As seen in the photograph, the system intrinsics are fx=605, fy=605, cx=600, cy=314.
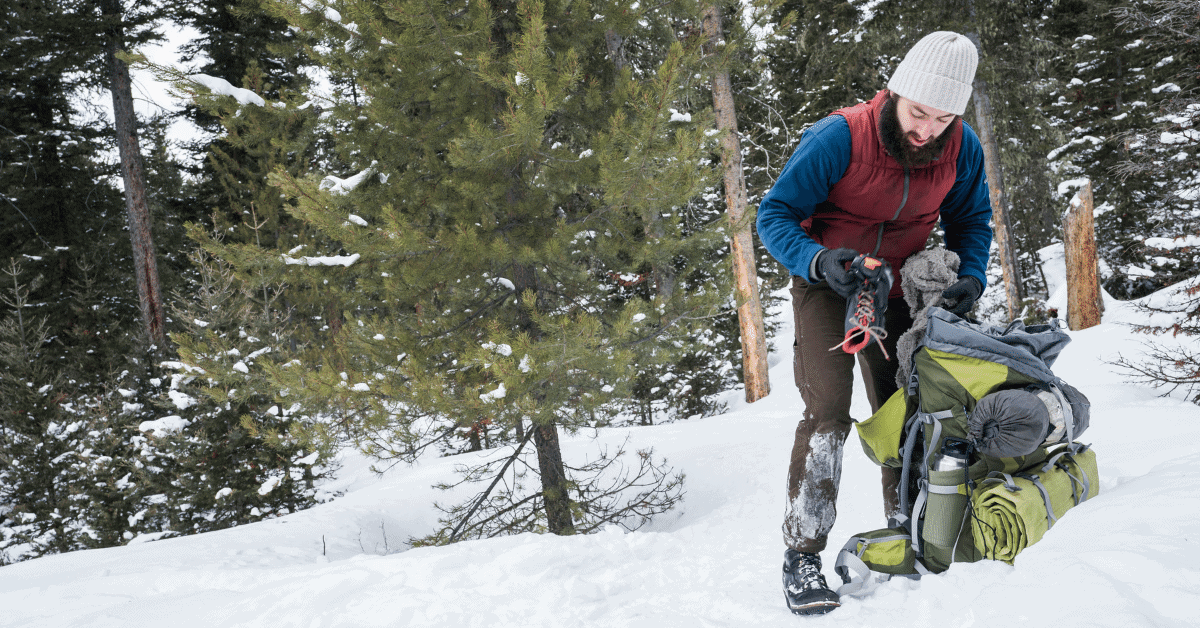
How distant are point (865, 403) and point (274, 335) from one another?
8.00m

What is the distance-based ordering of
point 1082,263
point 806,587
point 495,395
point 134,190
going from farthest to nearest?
point 134,190
point 1082,263
point 495,395
point 806,587

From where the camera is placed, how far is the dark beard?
2.10 meters

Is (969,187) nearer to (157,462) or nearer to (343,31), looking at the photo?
(343,31)

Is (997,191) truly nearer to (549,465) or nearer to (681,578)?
(549,465)

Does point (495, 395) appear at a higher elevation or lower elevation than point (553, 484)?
higher

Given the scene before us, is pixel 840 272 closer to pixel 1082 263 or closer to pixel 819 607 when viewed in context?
pixel 819 607

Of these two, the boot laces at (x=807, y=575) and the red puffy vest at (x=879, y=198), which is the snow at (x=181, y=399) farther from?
the red puffy vest at (x=879, y=198)

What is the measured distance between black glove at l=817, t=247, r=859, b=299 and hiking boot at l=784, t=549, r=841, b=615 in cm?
99

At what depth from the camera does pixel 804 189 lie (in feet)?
7.18

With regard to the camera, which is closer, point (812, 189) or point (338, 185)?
point (812, 189)

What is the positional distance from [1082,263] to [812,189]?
31.4 ft

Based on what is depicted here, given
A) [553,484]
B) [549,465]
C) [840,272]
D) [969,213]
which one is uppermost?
[969,213]

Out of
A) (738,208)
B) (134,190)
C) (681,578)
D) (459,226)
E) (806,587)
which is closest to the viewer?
(806,587)

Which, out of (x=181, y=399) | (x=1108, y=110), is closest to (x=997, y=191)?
(x=1108, y=110)
